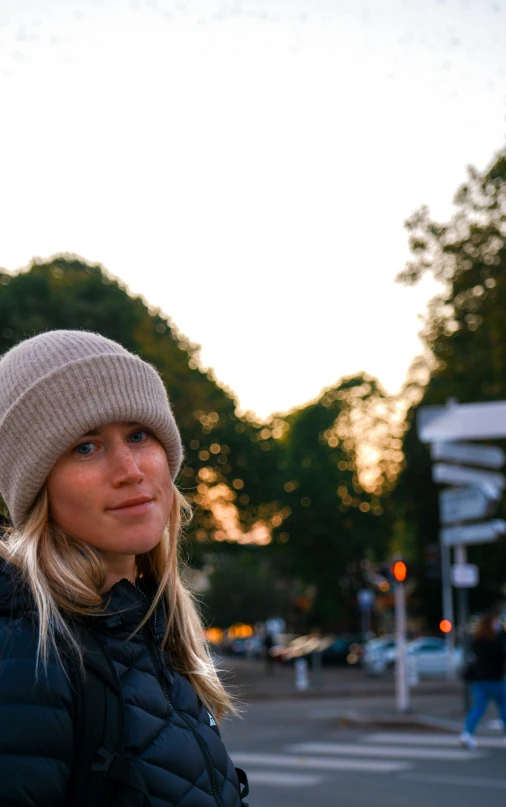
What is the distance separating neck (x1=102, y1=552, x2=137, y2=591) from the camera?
6.81ft

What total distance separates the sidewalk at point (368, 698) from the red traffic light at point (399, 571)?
8.37 feet

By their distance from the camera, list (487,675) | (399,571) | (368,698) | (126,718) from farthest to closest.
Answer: (368,698)
(399,571)
(487,675)
(126,718)

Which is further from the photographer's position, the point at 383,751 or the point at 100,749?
the point at 383,751

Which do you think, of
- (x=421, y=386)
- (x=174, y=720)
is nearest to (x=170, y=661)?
(x=174, y=720)

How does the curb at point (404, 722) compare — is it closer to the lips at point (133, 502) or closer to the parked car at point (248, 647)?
the lips at point (133, 502)

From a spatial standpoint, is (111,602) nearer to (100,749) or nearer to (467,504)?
(100,749)

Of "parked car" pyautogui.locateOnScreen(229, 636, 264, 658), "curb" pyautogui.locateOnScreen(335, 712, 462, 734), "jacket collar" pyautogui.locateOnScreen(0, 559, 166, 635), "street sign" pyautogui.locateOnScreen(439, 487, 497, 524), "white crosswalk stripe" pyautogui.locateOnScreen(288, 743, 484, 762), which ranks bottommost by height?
"white crosswalk stripe" pyautogui.locateOnScreen(288, 743, 484, 762)

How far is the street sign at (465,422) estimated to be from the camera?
57.7 feet

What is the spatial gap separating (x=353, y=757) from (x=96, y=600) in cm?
1329

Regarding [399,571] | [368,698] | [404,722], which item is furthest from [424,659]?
[404,722]

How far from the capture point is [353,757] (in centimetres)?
1441

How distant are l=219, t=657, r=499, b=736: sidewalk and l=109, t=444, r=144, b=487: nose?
6.13 metres

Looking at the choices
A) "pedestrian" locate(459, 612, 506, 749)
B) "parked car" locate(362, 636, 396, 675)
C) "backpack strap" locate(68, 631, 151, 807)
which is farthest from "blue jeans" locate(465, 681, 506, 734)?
"parked car" locate(362, 636, 396, 675)

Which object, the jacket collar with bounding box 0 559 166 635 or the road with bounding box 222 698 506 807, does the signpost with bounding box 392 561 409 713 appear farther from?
the jacket collar with bounding box 0 559 166 635
